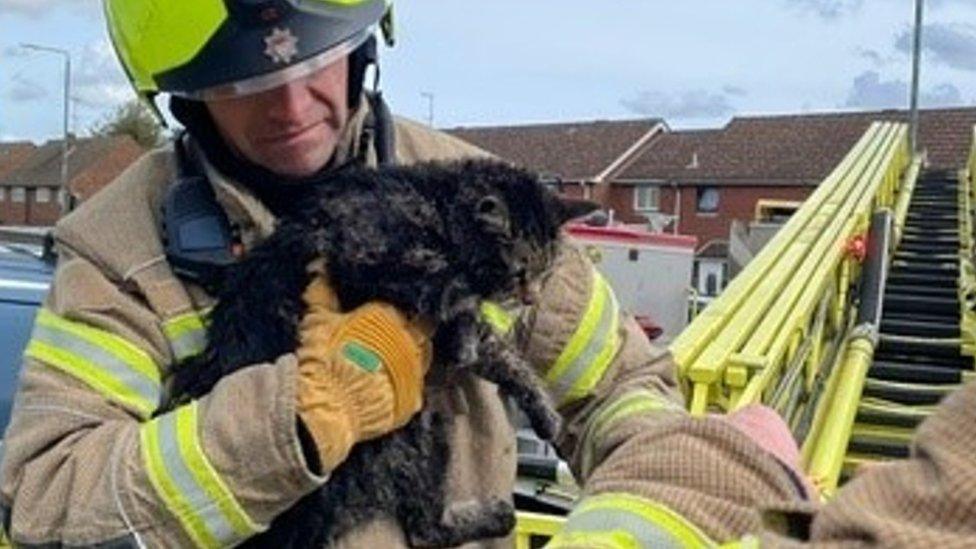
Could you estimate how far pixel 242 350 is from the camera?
1681 millimetres

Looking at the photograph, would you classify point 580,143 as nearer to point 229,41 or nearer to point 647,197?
point 647,197

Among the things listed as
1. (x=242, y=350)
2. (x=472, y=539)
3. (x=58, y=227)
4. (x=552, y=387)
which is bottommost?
(x=472, y=539)

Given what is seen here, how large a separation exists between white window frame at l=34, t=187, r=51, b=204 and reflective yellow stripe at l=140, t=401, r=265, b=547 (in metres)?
60.1

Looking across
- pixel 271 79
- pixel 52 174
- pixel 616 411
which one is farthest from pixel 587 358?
pixel 52 174

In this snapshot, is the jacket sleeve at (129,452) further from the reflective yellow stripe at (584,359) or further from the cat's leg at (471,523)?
the reflective yellow stripe at (584,359)

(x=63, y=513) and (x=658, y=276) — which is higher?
(x=63, y=513)

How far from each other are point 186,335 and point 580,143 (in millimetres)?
46331

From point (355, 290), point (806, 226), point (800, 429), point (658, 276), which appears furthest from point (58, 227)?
point (658, 276)

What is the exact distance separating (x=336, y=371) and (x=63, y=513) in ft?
1.14

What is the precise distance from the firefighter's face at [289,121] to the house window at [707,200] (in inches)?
1591

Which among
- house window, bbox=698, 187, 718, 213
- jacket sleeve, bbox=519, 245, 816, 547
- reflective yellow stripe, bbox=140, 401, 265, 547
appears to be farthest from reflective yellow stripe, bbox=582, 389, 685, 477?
house window, bbox=698, 187, 718, 213

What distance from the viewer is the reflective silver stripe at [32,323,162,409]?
1612 mm

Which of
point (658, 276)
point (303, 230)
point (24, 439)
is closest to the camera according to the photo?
point (24, 439)

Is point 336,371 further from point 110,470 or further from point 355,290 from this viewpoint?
point 110,470
